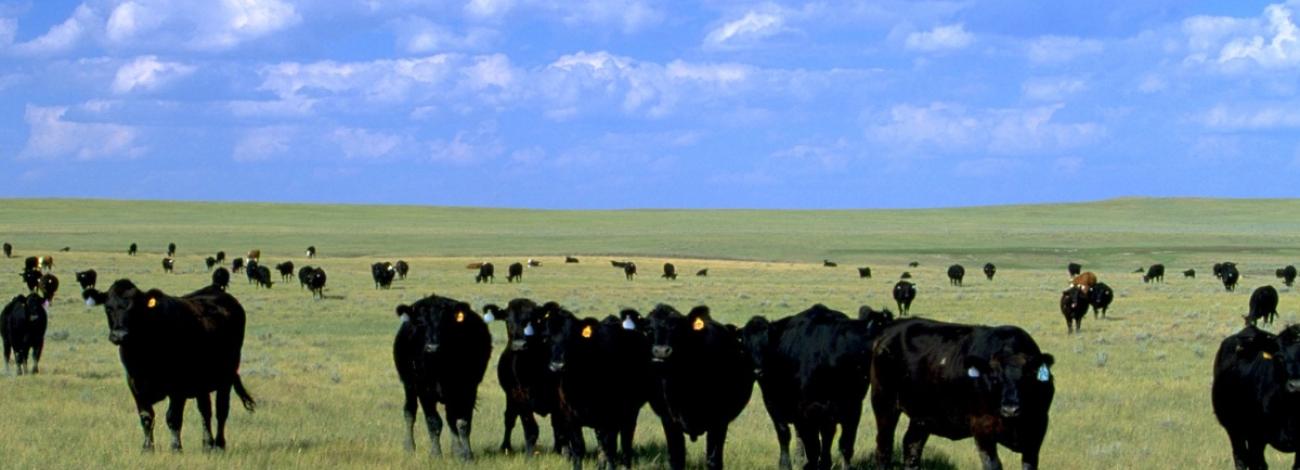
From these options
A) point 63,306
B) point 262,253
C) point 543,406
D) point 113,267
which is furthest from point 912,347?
point 262,253

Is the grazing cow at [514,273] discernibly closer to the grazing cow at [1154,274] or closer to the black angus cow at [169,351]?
the grazing cow at [1154,274]

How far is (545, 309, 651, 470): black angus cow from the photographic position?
12.4 metres

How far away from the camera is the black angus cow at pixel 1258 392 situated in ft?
36.4

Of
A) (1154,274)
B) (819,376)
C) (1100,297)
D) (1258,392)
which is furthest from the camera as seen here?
(1154,274)

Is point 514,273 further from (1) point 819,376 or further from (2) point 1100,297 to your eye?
(1) point 819,376

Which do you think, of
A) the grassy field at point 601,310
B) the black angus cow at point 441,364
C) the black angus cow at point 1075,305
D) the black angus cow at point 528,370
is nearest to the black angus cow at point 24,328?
the grassy field at point 601,310

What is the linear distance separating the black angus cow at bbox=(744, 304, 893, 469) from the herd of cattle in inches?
0.5

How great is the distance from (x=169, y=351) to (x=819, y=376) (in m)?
5.72

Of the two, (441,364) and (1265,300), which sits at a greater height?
(1265,300)

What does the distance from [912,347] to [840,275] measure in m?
51.0

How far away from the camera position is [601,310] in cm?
3762

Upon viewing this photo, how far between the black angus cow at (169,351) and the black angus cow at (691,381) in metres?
4.00

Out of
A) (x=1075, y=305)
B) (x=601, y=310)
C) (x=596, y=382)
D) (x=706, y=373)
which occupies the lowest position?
(x=601, y=310)

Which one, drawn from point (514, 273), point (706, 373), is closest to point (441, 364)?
point (706, 373)
